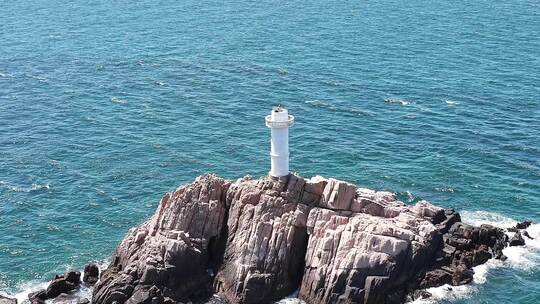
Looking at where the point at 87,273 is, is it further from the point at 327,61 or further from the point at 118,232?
the point at 327,61

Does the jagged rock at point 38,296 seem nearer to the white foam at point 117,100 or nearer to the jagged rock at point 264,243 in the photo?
→ the jagged rock at point 264,243

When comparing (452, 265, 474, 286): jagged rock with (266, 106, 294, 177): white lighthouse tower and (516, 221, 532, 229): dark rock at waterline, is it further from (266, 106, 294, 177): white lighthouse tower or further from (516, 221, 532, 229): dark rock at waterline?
(266, 106, 294, 177): white lighthouse tower

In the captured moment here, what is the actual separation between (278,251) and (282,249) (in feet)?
1.44

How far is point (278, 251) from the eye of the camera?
7275 centimetres

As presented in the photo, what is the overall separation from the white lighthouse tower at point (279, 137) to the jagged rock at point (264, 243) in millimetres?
1305

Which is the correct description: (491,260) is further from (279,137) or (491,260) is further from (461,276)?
(279,137)

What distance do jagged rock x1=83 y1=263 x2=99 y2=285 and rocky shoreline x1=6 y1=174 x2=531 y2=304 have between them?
10cm

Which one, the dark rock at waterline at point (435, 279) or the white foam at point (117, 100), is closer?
the dark rock at waterline at point (435, 279)

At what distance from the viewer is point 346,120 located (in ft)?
392

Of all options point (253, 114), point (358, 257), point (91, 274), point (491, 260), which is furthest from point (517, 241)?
point (253, 114)

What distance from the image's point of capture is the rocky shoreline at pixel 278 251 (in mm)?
70625

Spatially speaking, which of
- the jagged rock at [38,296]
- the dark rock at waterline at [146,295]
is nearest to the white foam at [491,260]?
the dark rock at waterline at [146,295]

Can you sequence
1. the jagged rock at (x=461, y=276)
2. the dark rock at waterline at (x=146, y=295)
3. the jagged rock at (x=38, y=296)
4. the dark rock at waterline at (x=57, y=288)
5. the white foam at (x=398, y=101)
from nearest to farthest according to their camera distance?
the dark rock at waterline at (x=146, y=295) < the jagged rock at (x=38, y=296) < the dark rock at waterline at (x=57, y=288) < the jagged rock at (x=461, y=276) < the white foam at (x=398, y=101)

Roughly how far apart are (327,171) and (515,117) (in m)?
37.1
